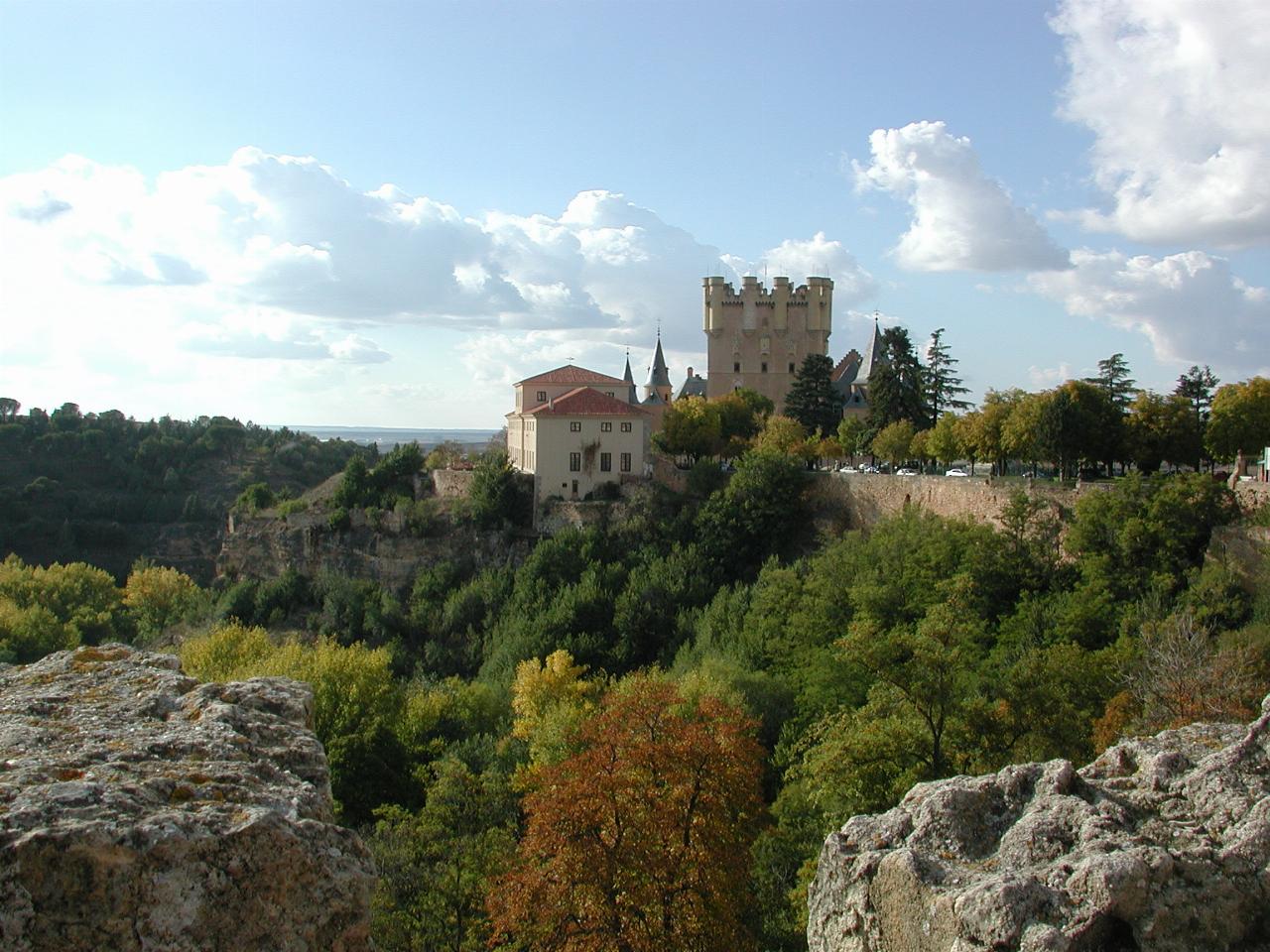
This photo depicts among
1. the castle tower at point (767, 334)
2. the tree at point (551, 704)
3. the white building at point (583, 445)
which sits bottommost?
the tree at point (551, 704)

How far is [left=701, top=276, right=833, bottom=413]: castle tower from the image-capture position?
67562 mm

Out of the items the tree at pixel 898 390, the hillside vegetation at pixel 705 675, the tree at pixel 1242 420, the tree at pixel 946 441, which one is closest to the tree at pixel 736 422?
the tree at pixel 898 390

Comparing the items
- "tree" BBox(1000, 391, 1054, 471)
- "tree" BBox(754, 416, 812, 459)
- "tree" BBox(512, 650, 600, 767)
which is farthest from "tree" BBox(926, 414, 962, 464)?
"tree" BBox(512, 650, 600, 767)

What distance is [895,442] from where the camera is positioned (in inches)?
1796

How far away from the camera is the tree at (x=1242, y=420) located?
33406 mm

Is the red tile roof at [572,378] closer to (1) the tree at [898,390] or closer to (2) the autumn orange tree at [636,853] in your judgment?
(1) the tree at [898,390]

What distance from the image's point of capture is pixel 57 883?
5641 millimetres

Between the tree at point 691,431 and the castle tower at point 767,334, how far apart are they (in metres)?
13.4

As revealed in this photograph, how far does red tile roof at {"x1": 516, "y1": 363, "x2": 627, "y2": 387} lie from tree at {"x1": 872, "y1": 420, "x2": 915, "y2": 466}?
14.8 metres

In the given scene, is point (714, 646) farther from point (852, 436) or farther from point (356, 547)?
point (356, 547)

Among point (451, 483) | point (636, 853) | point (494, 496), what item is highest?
point (451, 483)

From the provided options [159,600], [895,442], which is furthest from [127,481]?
[895,442]

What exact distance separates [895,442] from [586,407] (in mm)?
13004

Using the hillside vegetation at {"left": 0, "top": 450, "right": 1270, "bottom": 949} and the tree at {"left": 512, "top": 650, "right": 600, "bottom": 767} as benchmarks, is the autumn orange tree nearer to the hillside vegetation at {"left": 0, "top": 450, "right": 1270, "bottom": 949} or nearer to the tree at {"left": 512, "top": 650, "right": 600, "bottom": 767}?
the hillside vegetation at {"left": 0, "top": 450, "right": 1270, "bottom": 949}
